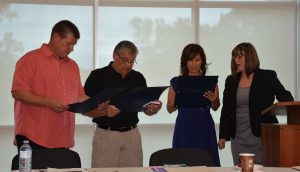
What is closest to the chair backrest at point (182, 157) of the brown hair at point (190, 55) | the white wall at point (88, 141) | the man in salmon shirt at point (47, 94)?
the man in salmon shirt at point (47, 94)

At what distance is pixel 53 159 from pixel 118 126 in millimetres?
894

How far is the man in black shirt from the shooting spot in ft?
12.4

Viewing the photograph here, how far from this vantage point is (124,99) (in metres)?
3.43

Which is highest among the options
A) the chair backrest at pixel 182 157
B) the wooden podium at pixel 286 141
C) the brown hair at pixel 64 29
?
the brown hair at pixel 64 29

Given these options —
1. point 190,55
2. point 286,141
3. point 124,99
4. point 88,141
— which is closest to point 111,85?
point 124,99

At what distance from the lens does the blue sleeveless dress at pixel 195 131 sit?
12.9 ft

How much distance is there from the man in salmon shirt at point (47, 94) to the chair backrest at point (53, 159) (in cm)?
35

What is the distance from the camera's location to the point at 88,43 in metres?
5.56

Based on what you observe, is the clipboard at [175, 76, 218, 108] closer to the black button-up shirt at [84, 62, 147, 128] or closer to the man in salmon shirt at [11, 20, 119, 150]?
the black button-up shirt at [84, 62, 147, 128]

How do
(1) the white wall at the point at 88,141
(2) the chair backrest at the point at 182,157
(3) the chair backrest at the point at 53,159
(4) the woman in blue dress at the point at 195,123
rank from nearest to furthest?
1. (3) the chair backrest at the point at 53,159
2. (2) the chair backrest at the point at 182,157
3. (4) the woman in blue dress at the point at 195,123
4. (1) the white wall at the point at 88,141

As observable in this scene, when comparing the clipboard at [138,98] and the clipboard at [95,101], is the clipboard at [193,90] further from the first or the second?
the clipboard at [95,101]

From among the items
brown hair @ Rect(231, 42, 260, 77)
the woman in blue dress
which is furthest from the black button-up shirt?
brown hair @ Rect(231, 42, 260, 77)

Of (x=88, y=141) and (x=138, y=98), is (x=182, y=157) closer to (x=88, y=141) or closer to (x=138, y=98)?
(x=138, y=98)

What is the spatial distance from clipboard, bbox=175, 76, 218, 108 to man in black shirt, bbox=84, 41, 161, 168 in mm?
260
